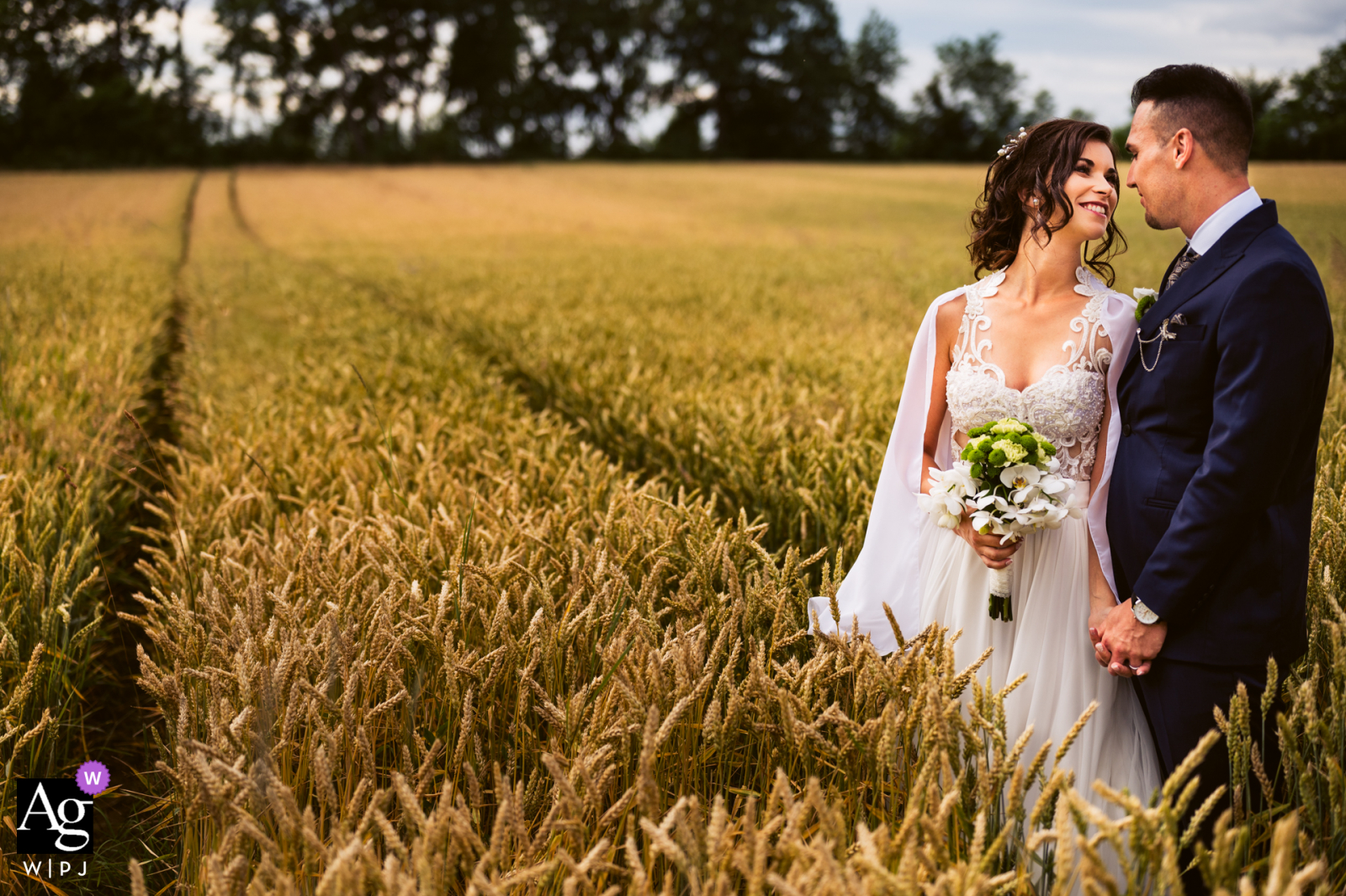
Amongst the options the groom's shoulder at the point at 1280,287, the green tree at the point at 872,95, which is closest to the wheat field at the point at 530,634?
the groom's shoulder at the point at 1280,287

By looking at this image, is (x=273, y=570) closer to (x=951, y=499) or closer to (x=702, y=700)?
(x=702, y=700)

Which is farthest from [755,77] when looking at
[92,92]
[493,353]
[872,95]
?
[493,353]

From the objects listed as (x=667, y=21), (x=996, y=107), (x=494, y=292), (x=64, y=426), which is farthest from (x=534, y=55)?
(x=64, y=426)

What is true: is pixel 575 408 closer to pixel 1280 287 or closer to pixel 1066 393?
pixel 1066 393

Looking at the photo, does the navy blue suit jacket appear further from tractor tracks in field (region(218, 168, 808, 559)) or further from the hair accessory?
tractor tracks in field (region(218, 168, 808, 559))

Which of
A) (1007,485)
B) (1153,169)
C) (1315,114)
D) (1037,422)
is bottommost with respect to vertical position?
(1007,485)

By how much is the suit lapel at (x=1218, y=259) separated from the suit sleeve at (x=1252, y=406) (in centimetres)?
11

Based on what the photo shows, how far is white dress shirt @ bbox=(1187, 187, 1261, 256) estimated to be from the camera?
6.02 feet

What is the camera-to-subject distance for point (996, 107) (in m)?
49.2

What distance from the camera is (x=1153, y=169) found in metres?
1.90

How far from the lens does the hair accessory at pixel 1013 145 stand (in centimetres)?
226

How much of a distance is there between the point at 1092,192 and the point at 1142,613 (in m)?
0.98

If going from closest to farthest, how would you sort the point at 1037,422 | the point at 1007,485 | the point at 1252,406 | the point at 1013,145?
1. the point at 1252,406
2. the point at 1007,485
3. the point at 1037,422
4. the point at 1013,145

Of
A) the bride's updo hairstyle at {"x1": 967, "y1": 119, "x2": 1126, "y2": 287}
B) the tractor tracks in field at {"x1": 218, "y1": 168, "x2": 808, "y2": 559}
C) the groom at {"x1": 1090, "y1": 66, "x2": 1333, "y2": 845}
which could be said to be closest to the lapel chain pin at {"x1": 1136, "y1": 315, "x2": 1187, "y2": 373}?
the groom at {"x1": 1090, "y1": 66, "x2": 1333, "y2": 845}
